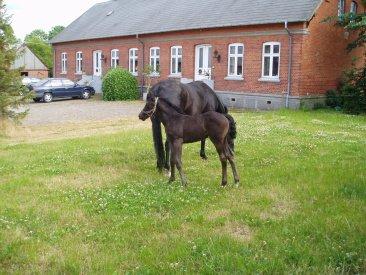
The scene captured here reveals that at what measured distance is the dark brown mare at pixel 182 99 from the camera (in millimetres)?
8492

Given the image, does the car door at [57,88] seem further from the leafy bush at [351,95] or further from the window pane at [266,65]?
the leafy bush at [351,95]

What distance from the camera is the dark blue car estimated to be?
105ft

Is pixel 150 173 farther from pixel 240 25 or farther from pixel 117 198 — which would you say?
pixel 240 25

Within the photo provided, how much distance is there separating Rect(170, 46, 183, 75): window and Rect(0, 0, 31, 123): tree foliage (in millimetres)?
13730

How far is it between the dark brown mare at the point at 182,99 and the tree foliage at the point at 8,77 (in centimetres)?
916

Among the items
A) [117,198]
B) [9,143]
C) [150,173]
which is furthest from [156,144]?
[9,143]

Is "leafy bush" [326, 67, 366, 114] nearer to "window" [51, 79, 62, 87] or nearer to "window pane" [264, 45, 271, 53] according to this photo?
"window pane" [264, 45, 271, 53]

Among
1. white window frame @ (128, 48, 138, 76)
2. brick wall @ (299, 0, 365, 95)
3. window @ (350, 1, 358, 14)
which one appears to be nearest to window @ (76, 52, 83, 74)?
white window frame @ (128, 48, 138, 76)

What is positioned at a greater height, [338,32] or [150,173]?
[338,32]

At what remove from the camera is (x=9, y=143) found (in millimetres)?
16047

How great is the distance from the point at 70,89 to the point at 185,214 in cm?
2854

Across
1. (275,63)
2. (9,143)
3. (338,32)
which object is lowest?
(9,143)

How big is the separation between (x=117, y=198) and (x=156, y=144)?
237cm

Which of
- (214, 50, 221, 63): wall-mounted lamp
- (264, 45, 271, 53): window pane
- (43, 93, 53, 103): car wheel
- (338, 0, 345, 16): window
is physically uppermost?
(338, 0, 345, 16): window
